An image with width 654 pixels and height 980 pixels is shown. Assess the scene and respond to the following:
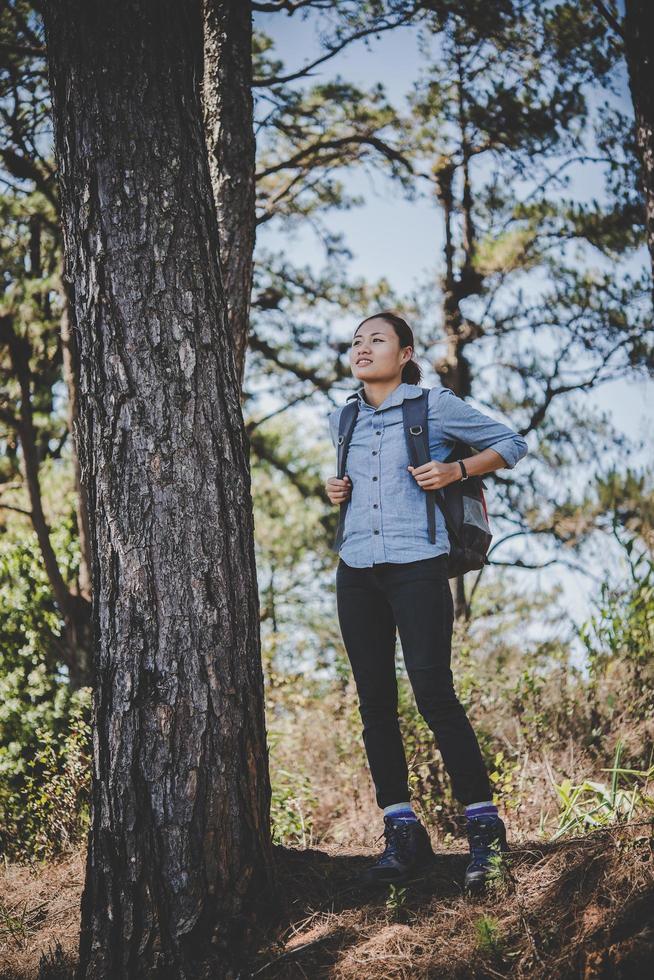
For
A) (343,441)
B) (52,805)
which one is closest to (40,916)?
(52,805)

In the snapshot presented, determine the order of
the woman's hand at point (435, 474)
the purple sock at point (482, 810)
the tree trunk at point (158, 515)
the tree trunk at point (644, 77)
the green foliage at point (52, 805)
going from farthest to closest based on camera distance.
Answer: the tree trunk at point (644, 77) < the green foliage at point (52, 805) < the woman's hand at point (435, 474) < the purple sock at point (482, 810) < the tree trunk at point (158, 515)

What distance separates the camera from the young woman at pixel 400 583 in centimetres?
246

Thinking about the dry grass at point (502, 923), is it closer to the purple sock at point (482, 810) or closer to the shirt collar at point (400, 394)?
the purple sock at point (482, 810)

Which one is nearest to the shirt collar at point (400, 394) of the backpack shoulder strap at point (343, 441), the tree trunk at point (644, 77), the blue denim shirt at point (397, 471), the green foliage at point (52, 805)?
the blue denim shirt at point (397, 471)

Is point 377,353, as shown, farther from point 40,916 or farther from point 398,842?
point 40,916

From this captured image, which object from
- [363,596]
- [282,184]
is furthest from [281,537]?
[363,596]

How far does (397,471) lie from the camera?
8.86 ft

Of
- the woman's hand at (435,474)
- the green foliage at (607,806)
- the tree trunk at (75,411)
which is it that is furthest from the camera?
the tree trunk at (75,411)

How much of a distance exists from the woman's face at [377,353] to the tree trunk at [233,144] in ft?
3.32

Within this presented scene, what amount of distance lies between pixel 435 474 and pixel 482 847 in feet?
3.86

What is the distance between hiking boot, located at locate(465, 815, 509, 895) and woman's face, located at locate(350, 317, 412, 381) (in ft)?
5.13

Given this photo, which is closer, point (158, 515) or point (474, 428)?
point (158, 515)

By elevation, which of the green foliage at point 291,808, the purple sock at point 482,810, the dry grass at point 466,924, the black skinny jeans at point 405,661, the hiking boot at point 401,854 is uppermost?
the black skinny jeans at point 405,661

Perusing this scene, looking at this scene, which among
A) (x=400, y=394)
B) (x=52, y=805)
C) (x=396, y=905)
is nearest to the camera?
(x=396, y=905)
